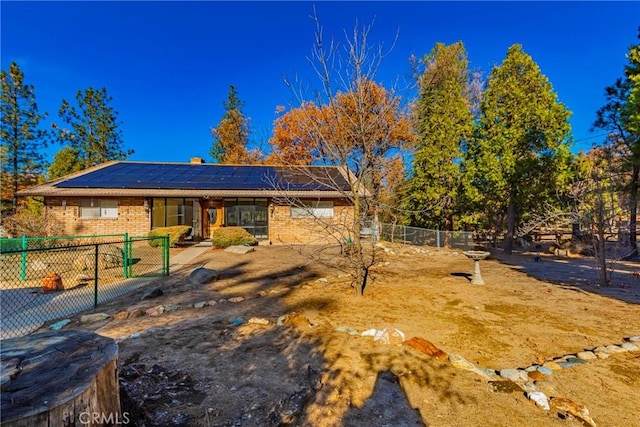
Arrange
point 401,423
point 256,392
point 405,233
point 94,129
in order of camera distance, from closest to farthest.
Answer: point 401,423, point 256,392, point 405,233, point 94,129

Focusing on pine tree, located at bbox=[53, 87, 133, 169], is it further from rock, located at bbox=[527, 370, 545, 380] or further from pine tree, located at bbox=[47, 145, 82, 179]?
rock, located at bbox=[527, 370, 545, 380]

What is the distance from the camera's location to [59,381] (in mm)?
1681

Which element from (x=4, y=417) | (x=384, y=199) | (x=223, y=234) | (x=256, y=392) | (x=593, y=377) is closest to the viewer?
(x=4, y=417)

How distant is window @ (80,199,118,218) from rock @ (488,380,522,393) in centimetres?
1668

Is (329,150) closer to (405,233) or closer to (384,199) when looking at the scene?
(384,199)

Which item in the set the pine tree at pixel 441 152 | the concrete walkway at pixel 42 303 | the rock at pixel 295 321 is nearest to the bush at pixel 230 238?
the concrete walkway at pixel 42 303

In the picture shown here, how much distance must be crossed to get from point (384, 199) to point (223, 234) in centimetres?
867

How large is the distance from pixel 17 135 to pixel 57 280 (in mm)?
22688

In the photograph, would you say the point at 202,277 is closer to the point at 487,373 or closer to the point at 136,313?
the point at 136,313

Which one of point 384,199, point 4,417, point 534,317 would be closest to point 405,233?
point 384,199

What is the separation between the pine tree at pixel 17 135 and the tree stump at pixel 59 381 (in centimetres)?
2676

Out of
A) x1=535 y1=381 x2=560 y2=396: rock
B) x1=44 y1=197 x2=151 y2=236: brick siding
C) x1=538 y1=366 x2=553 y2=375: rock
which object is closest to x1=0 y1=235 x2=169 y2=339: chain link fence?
x1=44 y1=197 x2=151 y2=236: brick siding

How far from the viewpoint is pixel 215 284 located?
748 cm

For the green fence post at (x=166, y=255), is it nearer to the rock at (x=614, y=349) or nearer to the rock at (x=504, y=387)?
the rock at (x=504, y=387)
